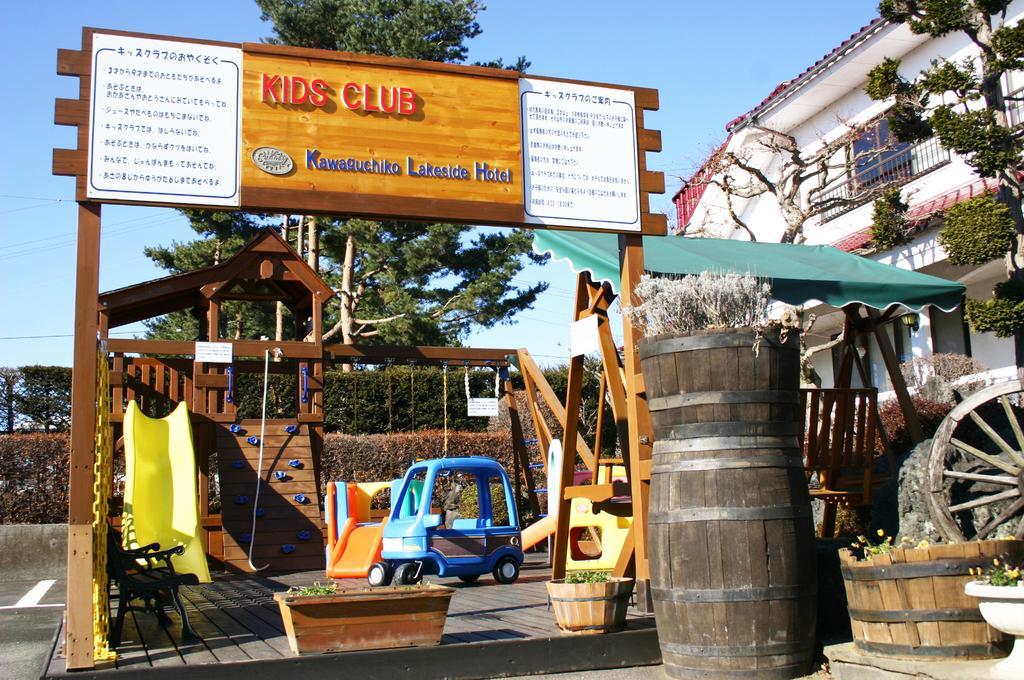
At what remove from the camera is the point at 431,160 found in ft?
Answer: 21.0

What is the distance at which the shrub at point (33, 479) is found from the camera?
14594 mm

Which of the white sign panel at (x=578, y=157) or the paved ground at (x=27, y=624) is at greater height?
the white sign panel at (x=578, y=157)

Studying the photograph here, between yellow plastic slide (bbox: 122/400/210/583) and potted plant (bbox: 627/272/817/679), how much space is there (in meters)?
4.49

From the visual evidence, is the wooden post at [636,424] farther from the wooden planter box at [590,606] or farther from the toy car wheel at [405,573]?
the toy car wheel at [405,573]

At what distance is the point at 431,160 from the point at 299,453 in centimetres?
673

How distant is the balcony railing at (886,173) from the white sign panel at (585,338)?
1022 centimetres

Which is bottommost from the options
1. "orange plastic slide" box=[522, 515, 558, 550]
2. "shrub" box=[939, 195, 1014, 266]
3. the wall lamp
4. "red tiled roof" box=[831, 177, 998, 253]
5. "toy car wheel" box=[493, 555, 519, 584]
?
"toy car wheel" box=[493, 555, 519, 584]

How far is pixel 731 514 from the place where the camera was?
16.9ft

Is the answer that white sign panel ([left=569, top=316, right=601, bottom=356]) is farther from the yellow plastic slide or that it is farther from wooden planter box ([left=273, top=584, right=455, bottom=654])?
the yellow plastic slide

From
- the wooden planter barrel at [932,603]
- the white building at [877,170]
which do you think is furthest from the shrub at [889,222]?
the wooden planter barrel at [932,603]

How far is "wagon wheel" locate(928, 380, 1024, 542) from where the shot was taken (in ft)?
19.4

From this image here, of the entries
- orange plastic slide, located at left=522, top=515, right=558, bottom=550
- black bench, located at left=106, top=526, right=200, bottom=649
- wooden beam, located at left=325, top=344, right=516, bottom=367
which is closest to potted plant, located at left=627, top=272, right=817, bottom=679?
black bench, located at left=106, top=526, right=200, bottom=649

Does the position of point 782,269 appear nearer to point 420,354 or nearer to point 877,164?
point 420,354

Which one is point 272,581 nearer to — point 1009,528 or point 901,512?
point 901,512
